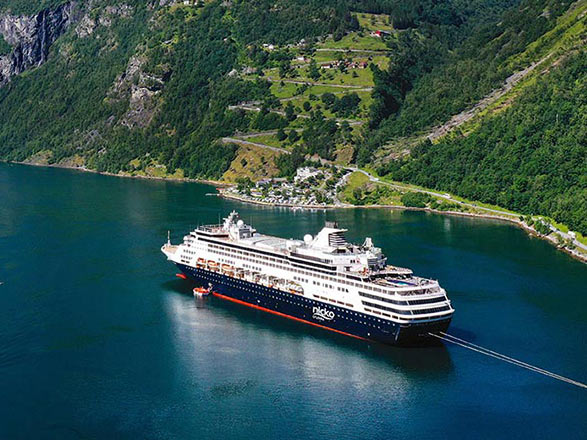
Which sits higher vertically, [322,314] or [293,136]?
[293,136]

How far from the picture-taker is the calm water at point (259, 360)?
170ft

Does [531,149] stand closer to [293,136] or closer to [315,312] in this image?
[293,136]

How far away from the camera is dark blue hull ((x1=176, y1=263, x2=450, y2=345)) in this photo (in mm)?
62438

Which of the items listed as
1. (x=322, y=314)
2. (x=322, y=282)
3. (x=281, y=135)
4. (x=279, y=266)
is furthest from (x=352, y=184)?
(x=322, y=314)

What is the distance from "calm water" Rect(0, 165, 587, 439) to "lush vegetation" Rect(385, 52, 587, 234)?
1049 inches

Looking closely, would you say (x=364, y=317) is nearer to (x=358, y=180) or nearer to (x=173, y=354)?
(x=173, y=354)

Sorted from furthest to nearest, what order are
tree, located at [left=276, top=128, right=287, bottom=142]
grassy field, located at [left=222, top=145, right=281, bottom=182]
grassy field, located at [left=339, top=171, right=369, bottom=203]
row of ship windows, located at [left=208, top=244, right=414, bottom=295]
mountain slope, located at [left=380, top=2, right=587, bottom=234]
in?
tree, located at [left=276, top=128, right=287, bottom=142], grassy field, located at [left=222, top=145, right=281, bottom=182], grassy field, located at [left=339, top=171, right=369, bottom=203], mountain slope, located at [left=380, top=2, right=587, bottom=234], row of ship windows, located at [left=208, top=244, right=414, bottom=295]

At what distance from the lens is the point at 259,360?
2437 inches

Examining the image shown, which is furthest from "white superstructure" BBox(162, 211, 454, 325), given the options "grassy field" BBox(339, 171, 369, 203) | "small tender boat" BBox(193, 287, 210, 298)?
"grassy field" BBox(339, 171, 369, 203)

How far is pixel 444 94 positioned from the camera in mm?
A: 187625

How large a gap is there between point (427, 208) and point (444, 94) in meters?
56.2

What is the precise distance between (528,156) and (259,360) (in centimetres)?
9381

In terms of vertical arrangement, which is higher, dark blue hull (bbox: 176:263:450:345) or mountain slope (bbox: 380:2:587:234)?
mountain slope (bbox: 380:2:587:234)

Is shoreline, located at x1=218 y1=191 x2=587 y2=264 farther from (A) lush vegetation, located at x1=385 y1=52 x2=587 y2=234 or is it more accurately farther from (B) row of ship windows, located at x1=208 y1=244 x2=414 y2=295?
(B) row of ship windows, located at x1=208 y1=244 x2=414 y2=295
